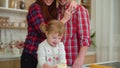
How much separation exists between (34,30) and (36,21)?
0.31ft

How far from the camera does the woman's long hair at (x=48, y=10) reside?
4.67ft

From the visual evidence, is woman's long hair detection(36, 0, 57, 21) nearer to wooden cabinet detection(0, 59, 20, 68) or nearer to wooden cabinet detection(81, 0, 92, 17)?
wooden cabinet detection(0, 59, 20, 68)

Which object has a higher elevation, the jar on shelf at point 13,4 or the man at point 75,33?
the jar on shelf at point 13,4

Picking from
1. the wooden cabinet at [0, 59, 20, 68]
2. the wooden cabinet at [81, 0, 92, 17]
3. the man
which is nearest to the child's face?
the man

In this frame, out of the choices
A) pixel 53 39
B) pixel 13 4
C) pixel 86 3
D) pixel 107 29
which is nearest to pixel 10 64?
pixel 13 4

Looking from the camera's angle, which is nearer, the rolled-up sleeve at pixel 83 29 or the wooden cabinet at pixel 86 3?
the rolled-up sleeve at pixel 83 29

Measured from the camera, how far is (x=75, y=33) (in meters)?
1.53

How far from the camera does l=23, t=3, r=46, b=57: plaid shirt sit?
1.37 meters

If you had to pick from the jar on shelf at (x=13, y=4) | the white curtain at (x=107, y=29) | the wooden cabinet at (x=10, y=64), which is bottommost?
the wooden cabinet at (x=10, y=64)

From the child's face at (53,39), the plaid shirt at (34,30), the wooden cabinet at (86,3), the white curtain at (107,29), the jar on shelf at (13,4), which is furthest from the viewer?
the wooden cabinet at (86,3)

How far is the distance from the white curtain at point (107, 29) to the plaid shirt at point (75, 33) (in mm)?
2077

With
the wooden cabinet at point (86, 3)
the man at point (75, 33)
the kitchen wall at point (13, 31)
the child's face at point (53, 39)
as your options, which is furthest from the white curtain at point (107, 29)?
the child's face at point (53, 39)

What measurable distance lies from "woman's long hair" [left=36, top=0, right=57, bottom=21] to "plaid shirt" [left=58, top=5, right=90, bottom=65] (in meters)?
0.06

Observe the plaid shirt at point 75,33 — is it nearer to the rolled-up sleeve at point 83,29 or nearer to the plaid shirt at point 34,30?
the rolled-up sleeve at point 83,29
